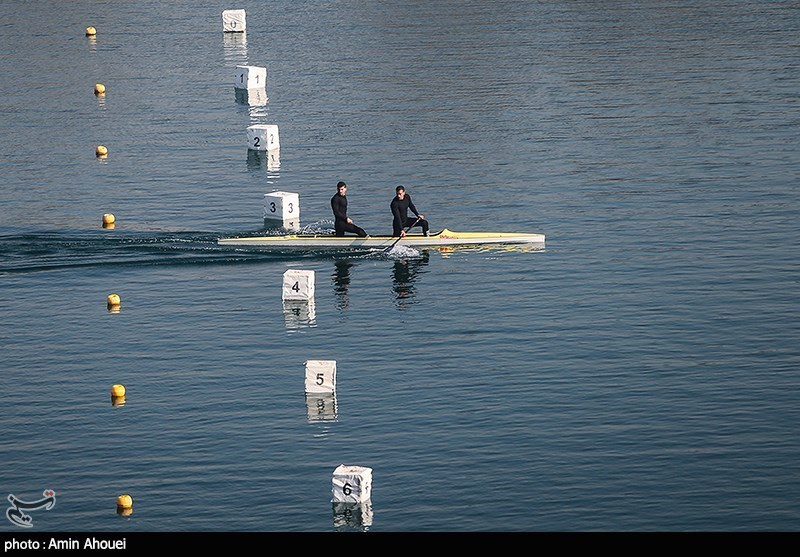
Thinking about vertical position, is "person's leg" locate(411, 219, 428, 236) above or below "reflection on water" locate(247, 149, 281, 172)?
below

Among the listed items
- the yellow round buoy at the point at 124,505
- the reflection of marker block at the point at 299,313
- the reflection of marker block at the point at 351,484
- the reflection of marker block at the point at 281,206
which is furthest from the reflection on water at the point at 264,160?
the reflection of marker block at the point at 351,484

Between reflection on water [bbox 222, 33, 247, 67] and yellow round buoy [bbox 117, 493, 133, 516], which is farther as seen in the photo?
reflection on water [bbox 222, 33, 247, 67]

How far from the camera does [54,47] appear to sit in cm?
9556

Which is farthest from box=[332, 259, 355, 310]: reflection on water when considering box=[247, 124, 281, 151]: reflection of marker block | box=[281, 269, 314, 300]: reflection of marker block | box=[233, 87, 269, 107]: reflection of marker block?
box=[233, 87, 269, 107]: reflection of marker block

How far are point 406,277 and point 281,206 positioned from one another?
7149 millimetres

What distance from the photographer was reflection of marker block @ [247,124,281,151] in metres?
65.2

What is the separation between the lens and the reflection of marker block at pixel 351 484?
31938mm

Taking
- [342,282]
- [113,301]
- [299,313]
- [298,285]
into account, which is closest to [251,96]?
[342,282]

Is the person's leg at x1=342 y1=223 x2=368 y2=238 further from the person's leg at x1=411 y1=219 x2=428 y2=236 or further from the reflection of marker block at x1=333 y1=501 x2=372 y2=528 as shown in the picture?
the reflection of marker block at x1=333 y1=501 x2=372 y2=528

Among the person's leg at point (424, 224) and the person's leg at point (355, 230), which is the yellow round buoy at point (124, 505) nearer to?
the person's leg at point (355, 230)

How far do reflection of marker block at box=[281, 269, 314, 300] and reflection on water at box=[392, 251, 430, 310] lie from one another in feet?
8.76
